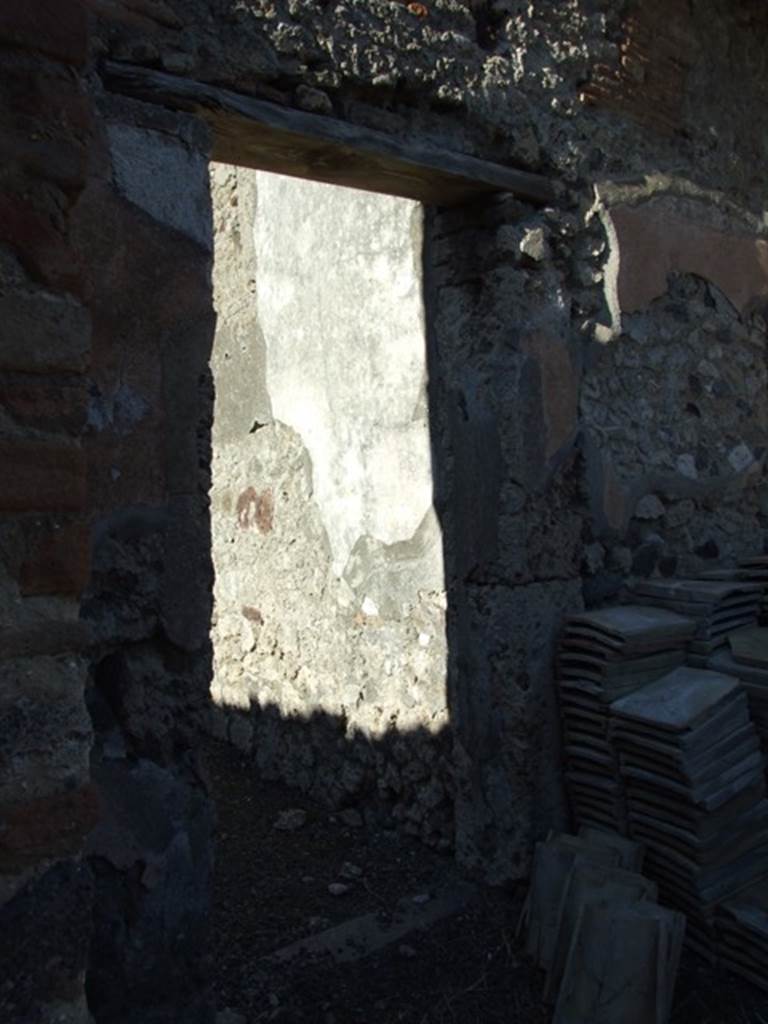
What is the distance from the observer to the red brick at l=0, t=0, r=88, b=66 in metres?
1.18

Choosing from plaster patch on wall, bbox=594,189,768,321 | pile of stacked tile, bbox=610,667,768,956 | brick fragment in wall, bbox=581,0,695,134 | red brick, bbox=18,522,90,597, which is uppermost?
brick fragment in wall, bbox=581,0,695,134

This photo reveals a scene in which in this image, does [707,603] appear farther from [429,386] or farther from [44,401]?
[44,401]

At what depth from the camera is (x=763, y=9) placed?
3.78 meters

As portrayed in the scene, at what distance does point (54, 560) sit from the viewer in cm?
122

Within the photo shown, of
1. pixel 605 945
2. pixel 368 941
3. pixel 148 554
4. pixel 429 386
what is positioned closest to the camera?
pixel 148 554


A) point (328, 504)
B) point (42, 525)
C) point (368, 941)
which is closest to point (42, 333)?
point (42, 525)

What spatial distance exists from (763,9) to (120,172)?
2.78 meters

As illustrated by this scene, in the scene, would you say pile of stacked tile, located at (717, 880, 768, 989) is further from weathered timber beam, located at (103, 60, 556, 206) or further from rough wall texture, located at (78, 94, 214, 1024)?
weathered timber beam, located at (103, 60, 556, 206)

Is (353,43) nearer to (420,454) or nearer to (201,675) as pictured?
(420,454)

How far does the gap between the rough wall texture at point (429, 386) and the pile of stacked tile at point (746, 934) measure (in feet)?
1.94

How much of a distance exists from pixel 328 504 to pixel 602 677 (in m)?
1.24

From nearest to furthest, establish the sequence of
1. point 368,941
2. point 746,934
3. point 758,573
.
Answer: point 746,934 → point 368,941 → point 758,573

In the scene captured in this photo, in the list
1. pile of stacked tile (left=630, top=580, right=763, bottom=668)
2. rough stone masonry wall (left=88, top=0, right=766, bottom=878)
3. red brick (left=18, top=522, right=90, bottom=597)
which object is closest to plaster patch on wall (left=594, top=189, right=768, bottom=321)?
rough stone masonry wall (left=88, top=0, right=766, bottom=878)

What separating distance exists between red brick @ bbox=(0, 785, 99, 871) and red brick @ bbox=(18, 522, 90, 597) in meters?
0.24
